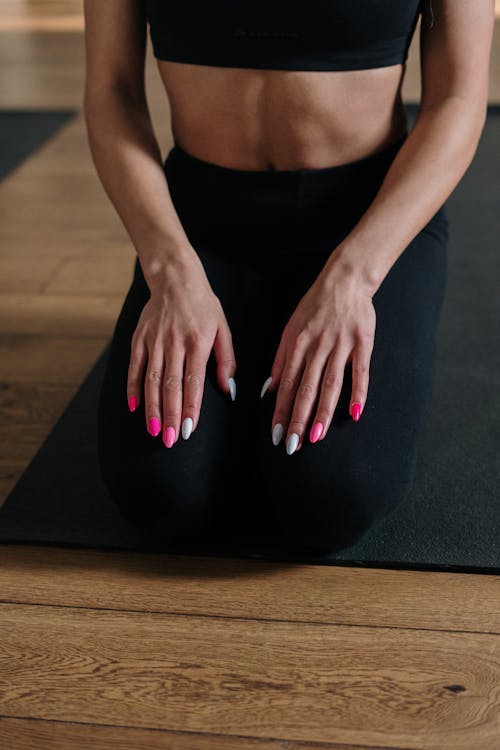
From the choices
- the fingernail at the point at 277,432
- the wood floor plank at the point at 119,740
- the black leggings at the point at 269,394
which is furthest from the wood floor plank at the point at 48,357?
the wood floor plank at the point at 119,740

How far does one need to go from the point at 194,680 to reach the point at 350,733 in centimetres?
19

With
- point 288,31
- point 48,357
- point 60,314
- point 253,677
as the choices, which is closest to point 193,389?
point 253,677

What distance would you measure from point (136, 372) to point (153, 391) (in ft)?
0.14

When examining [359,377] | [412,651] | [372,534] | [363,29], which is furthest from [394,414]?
[363,29]

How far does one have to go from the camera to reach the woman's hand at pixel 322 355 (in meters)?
1.20


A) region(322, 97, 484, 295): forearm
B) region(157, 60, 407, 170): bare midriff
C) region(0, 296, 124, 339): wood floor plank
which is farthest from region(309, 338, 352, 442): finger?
region(0, 296, 124, 339): wood floor plank

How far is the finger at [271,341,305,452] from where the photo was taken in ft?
4.00

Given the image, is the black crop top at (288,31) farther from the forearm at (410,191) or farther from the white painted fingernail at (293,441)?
the white painted fingernail at (293,441)

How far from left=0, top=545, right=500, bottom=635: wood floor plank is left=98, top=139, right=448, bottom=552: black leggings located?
5cm

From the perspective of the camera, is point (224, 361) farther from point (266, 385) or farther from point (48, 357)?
point (48, 357)

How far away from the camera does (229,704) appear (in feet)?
3.50

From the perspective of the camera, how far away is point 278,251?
1.41m

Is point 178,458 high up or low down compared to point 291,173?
down

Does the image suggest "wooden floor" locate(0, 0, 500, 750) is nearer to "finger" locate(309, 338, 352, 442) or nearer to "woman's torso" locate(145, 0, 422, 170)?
"finger" locate(309, 338, 352, 442)
